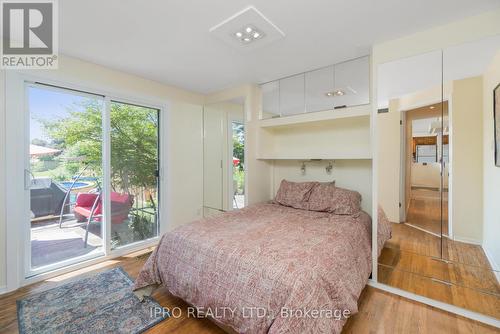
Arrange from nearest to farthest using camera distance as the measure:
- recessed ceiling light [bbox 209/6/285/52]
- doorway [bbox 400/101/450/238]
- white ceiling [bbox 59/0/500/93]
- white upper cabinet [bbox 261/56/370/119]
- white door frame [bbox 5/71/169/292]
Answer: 1. white ceiling [bbox 59/0/500/93]
2. recessed ceiling light [bbox 209/6/285/52]
3. doorway [bbox 400/101/450/238]
4. white door frame [bbox 5/71/169/292]
5. white upper cabinet [bbox 261/56/370/119]

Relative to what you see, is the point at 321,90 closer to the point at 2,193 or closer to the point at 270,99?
the point at 270,99

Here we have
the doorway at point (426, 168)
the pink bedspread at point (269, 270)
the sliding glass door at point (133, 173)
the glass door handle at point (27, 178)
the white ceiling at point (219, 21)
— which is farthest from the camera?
the sliding glass door at point (133, 173)

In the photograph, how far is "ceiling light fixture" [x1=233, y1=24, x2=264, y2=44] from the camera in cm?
188

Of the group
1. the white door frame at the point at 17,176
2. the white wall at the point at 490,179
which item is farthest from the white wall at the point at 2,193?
the white wall at the point at 490,179

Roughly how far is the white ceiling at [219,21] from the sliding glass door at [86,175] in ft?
1.99

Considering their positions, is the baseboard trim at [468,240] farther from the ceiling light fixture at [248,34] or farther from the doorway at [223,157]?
the ceiling light fixture at [248,34]

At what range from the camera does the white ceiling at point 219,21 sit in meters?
1.60

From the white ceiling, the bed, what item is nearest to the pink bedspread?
the bed

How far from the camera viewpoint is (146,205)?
326cm

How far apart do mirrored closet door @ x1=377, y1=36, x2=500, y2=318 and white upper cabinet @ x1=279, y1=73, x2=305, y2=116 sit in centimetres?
95

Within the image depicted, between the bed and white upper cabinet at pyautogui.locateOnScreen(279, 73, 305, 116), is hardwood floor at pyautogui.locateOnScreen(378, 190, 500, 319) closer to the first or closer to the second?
the bed

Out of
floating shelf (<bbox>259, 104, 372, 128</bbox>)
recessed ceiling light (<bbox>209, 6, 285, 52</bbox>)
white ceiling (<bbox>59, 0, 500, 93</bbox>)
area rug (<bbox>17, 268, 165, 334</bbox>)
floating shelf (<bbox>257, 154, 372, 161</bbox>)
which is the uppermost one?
white ceiling (<bbox>59, 0, 500, 93</bbox>)

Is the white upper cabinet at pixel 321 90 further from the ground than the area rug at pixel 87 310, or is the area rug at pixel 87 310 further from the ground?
the white upper cabinet at pixel 321 90

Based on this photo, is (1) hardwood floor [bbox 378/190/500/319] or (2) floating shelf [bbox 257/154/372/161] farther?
(2) floating shelf [bbox 257/154/372/161]
